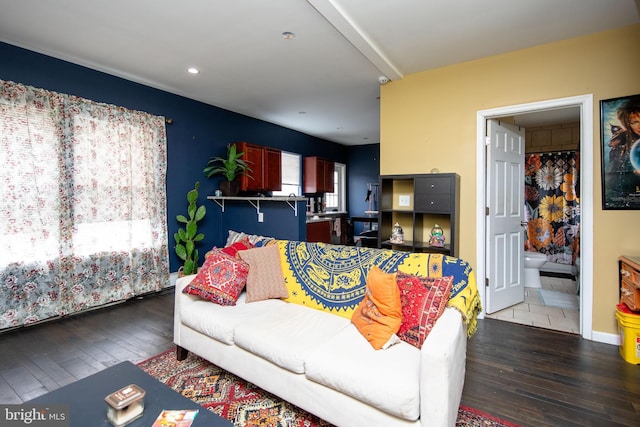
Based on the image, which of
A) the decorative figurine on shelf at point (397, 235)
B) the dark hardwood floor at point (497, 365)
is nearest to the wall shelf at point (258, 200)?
the decorative figurine on shelf at point (397, 235)

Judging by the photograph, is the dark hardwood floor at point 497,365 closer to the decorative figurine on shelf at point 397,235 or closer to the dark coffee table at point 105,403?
the dark coffee table at point 105,403

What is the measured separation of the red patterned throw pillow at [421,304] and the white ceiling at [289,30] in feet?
6.39

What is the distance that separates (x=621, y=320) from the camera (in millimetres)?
2375

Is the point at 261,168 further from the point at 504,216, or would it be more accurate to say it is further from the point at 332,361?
the point at 332,361

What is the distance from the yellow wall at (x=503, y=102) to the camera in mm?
2580

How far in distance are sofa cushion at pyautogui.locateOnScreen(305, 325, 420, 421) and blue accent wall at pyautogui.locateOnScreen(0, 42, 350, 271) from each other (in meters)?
2.77

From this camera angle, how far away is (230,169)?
15.2 feet

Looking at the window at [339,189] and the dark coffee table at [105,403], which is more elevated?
the window at [339,189]

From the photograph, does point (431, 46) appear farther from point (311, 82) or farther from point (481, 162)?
point (311, 82)

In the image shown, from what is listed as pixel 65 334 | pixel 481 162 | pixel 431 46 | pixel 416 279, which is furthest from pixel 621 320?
pixel 65 334

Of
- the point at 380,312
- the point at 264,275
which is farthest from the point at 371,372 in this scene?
the point at 264,275

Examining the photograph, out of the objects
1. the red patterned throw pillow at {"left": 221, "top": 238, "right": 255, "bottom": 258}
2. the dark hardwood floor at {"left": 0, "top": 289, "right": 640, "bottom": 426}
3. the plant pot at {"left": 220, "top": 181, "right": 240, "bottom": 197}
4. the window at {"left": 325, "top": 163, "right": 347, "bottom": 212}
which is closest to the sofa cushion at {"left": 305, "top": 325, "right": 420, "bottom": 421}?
the dark hardwood floor at {"left": 0, "top": 289, "right": 640, "bottom": 426}

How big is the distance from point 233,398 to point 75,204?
273cm

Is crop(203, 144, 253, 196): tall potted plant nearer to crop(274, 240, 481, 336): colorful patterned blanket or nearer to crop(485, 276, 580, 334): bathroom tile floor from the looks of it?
crop(274, 240, 481, 336): colorful patterned blanket
